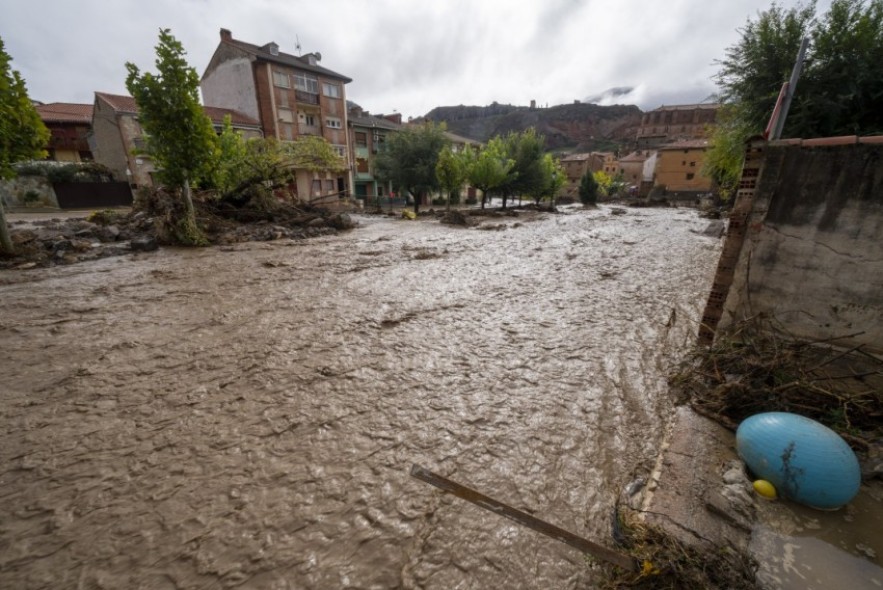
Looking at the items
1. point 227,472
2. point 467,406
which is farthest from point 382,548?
point 467,406

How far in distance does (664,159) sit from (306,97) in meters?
47.3

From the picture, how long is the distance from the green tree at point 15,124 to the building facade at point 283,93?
62.7ft

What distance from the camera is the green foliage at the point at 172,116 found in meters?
10.0

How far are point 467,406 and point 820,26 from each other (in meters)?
15.2

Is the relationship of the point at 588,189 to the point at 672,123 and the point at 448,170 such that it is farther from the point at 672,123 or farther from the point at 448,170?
the point at 672,123

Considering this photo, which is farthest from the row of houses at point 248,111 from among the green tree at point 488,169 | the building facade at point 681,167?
the building facade at point 681,167

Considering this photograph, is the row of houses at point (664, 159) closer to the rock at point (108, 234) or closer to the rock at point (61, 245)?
the rock at point (108, 234)

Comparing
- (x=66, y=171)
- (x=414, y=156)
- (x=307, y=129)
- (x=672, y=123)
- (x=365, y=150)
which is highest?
(x=672, y=123)

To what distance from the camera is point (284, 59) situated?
30.3m

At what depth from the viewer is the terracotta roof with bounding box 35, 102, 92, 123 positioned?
28.8 m

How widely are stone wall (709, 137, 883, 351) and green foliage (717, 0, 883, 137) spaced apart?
1001cm

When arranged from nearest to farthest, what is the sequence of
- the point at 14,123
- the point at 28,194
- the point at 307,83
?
the point at 14,123
the point at 28,194
the point at 307,83

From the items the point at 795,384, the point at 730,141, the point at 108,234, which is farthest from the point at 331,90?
the point at 795,384

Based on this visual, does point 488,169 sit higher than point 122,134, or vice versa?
point 122,134
